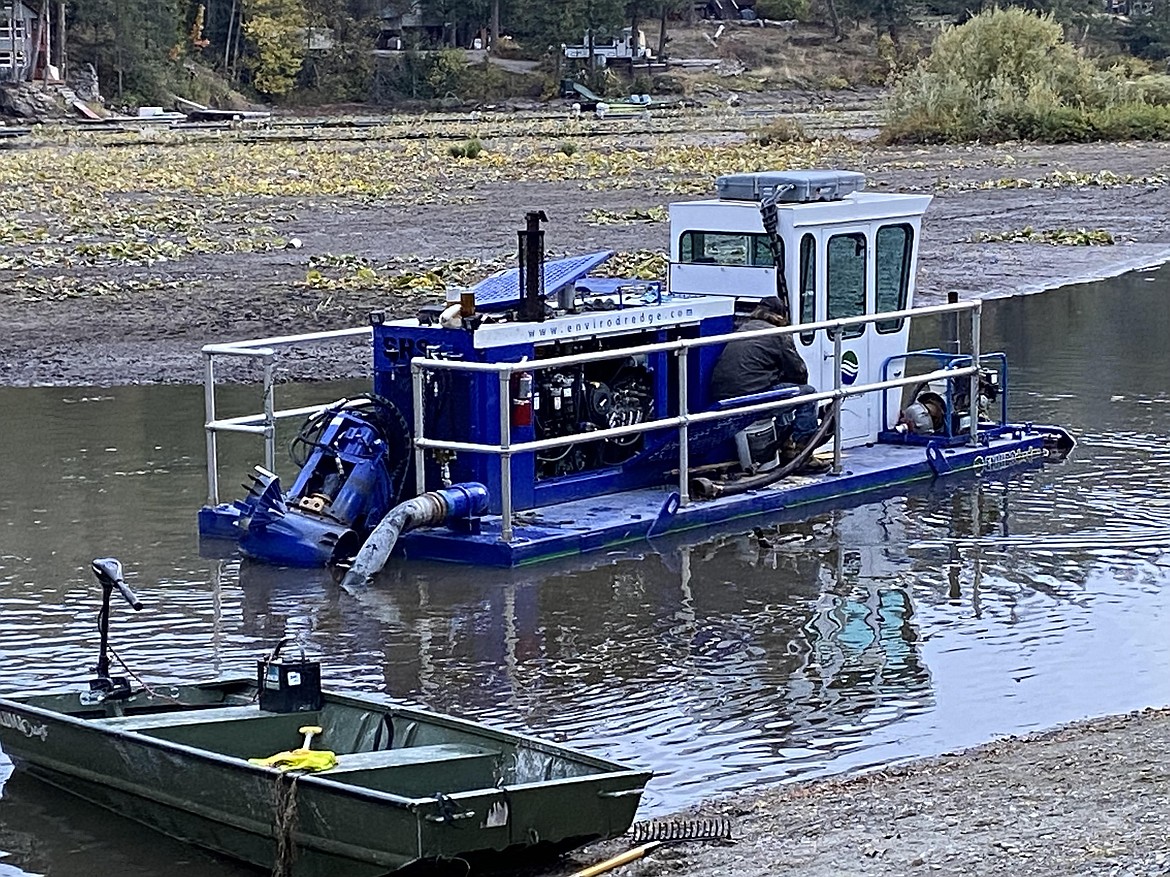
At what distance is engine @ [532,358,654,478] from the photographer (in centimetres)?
1277

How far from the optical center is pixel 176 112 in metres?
101

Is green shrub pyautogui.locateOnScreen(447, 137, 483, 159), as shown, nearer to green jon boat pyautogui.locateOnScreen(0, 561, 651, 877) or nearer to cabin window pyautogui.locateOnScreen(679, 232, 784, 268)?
cabin window pyautogui.locateOnScreen(679, 232, 784, 268)

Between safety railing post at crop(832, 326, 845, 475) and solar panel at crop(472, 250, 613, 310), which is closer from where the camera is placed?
solar panel at crop(472, 250, 613, 310)

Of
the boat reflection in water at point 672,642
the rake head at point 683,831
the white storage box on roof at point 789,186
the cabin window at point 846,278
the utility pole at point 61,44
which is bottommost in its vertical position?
the boat reflection in water at point 672,642

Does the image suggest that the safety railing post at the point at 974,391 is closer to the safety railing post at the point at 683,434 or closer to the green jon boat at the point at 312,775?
the safety railing post at the point at 683,434

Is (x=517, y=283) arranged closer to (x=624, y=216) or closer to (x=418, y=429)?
(x=418, y=429)

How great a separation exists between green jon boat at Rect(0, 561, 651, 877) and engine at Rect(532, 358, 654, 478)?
14.9ft

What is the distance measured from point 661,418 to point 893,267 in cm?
267

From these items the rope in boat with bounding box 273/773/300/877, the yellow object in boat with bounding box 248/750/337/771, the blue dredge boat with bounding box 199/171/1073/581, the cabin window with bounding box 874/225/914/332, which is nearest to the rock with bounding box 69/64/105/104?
the cabin window with bounding box 874/225/914/332

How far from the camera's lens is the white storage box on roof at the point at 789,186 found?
14.6m

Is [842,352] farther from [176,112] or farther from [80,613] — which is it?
[176,112]

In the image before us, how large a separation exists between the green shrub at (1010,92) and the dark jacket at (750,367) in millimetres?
47936

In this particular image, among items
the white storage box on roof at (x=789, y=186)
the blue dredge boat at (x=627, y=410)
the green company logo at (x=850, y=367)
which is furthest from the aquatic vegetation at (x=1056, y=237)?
the green company logo at (x=850, y=367)

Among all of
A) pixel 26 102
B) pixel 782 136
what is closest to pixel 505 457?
pixel 782 136
